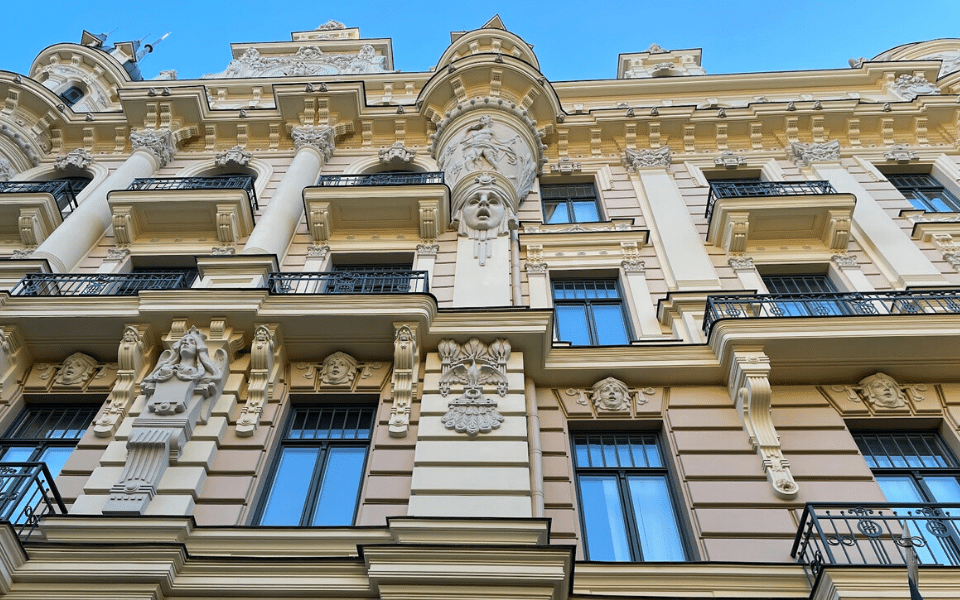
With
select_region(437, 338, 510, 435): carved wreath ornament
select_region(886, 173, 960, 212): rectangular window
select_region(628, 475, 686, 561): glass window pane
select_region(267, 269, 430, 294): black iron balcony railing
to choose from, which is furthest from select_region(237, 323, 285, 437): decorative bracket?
select_region(886, 173, 960, 212): rectangular window

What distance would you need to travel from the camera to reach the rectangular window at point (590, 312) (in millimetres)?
13273

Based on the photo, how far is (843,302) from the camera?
12.7 m

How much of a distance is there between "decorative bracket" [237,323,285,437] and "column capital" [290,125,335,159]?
9040mm

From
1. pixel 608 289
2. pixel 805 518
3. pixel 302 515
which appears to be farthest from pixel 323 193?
pixel 805 518

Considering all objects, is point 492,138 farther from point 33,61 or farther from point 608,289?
point 33,61

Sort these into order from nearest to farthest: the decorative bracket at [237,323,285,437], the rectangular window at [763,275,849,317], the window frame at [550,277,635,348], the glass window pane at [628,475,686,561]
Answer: the glass window pane at [628,475,686,561] → the decorative bracket at [237,323,285,437] → the rectangular window at [763,275,849,317] → the window frame at [550,277,635,348]

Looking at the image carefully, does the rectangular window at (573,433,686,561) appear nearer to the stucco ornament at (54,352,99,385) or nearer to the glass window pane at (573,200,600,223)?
the glass window pane at (573,200,600,223)

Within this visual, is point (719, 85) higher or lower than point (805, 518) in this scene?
higher

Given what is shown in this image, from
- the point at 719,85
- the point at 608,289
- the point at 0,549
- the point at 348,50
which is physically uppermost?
the point at 348,50

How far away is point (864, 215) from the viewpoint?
52.4 feet

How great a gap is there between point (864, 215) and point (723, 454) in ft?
28.5

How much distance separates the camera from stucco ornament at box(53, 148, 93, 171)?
19688 millimetres

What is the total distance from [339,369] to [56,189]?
10.7 meters

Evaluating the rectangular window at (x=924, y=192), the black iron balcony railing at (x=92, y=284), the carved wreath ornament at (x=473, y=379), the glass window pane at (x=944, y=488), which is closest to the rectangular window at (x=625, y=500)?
the carved wreath ornament at (x=473, y=379)
